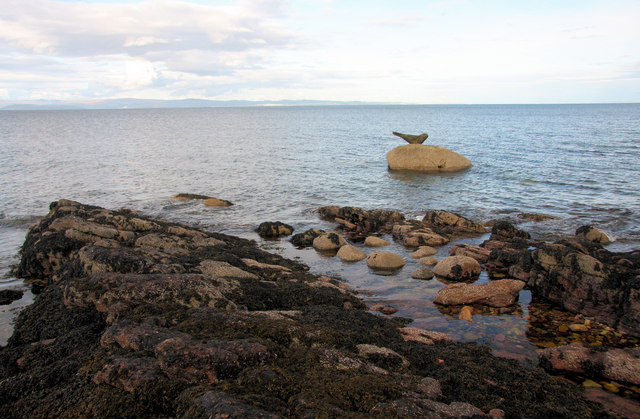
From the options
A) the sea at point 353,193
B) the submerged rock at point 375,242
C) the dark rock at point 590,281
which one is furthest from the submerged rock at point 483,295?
the submerged rock at point 375,242

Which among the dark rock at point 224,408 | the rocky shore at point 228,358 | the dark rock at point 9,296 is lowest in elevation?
the dark rock at point 9,296

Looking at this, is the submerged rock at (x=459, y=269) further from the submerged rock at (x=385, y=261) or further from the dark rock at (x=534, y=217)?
the dark rock at (x=534, y=217)

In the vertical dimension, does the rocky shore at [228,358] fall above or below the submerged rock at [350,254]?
above

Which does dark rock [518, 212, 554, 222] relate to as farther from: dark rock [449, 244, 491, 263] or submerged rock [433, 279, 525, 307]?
submerged rock [433, 279, 525, 307]

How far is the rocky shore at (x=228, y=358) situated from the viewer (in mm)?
4176

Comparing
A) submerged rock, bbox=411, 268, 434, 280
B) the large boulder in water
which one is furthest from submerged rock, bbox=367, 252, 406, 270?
the large boulder in water

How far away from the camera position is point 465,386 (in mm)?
5566

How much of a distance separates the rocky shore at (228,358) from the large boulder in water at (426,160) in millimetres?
26934

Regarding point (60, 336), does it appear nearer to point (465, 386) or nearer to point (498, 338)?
point (465, 386)

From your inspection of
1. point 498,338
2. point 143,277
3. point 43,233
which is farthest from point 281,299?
point 43,233

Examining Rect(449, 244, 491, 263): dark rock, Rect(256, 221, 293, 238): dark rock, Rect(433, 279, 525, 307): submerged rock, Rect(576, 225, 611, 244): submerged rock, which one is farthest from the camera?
Rect(256, 221, 293, 238): dark rock

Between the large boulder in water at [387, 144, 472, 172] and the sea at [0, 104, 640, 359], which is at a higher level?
the large boulder in water at [387, 144, 472, 172]

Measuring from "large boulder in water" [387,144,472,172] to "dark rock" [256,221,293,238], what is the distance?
19.9 m

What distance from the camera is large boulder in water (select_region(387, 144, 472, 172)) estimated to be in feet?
115
